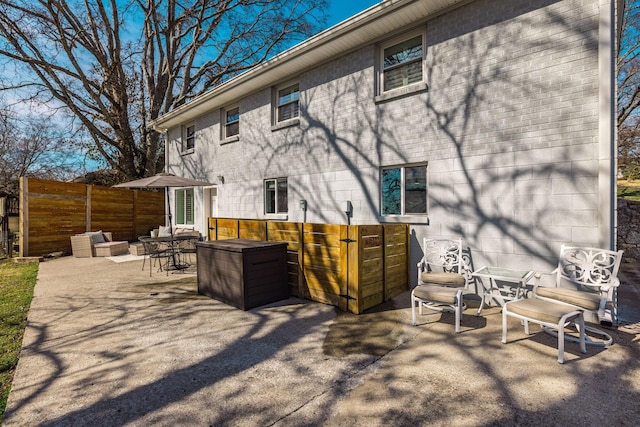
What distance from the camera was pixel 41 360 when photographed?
340 centimetres

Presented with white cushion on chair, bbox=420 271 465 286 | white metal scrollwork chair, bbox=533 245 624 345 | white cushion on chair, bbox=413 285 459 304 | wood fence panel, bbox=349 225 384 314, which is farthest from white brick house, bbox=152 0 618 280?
white cushion on chair, bbox=413 285 459 304

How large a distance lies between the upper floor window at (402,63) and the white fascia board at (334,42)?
0.33 meters

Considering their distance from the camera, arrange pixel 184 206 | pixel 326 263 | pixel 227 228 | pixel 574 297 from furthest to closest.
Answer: pixel 184 206 → pixel 227 228 → pixel 326 263 → pixel 574 297

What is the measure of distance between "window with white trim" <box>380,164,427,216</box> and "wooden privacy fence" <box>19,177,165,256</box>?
11589mm

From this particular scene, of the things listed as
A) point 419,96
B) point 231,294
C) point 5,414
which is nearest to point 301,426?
point 5,414

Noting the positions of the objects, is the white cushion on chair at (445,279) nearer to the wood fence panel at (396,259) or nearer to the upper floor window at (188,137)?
the wood fence panel at (396,259)

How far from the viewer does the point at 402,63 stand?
21.2 feet

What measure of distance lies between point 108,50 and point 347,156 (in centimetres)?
1541

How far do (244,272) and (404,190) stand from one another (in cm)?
351

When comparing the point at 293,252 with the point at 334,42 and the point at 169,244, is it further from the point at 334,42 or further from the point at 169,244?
the point at 169,244

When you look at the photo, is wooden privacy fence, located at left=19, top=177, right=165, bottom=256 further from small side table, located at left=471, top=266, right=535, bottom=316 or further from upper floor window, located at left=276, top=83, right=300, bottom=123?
small side table, located at left=471, top=266, right=535, bottom=316

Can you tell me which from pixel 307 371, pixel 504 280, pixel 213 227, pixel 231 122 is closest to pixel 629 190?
pixel 504 280

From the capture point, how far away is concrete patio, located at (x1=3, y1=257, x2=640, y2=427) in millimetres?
2463

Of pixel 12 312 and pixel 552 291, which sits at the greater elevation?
pixel 552 291
